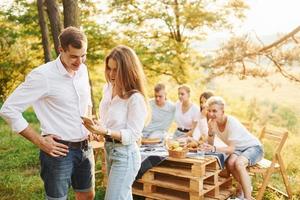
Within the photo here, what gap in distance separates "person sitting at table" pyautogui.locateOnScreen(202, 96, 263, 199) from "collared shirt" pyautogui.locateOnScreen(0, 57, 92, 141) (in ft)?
7.90

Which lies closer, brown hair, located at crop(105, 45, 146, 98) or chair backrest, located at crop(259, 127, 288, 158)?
brown hair, located at crop(105, 45, 146, 98)

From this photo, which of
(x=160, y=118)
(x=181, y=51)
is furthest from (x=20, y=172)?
(x=181, y=51)

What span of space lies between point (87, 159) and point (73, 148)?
8.1 inches

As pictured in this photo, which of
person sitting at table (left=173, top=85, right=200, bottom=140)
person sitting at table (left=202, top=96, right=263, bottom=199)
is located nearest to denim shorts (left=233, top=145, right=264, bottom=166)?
person sitting at table (left=202, top=96, right=263, bottom=199)

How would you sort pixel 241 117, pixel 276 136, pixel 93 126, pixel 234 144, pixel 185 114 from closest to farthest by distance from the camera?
pixel 93 126 → pixel 234 144 → pixel 276 136 → pixel 185 114 → pixel 241 117

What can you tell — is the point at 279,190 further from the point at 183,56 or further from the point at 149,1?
the point at 149,1

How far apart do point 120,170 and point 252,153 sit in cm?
281

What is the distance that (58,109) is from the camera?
281 centimetres

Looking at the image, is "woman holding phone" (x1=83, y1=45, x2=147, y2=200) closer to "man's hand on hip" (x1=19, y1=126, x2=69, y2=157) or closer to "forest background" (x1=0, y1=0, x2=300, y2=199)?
"man's hand on hip" (x1=19, y1=126, x2=69, y2=157)

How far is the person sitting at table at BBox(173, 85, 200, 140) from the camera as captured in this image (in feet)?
20.4

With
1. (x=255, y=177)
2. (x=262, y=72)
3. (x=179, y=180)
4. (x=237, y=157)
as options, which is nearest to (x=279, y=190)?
(x=255, y=177)

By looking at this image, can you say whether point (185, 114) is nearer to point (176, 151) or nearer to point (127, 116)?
point (176, 151)

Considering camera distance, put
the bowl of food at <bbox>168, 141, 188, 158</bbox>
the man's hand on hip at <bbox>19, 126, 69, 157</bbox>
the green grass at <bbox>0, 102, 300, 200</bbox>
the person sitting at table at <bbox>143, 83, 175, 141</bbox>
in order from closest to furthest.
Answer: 1. the man's hand on hip at <bbox>19, 126, 69, 157</bbox>
2. the bowl of food at <bbox>168, 141, 188, 158</bbox>
3. the green grass at <bbox>0, 102, 300, 200</bbox>
4. the person sitting at table at <bbox>143, 83, 175, 141</bbox>

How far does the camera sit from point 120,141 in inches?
108
